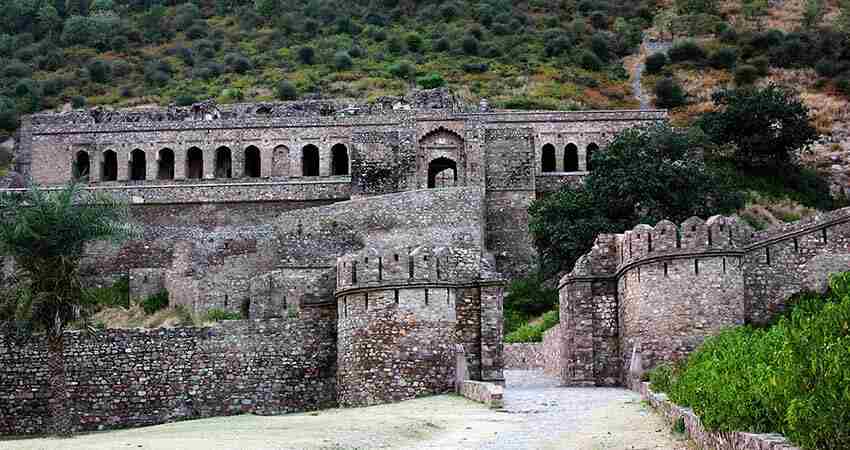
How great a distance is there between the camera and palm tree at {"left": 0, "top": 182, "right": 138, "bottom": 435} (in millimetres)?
28844

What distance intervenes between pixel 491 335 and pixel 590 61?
250 feet

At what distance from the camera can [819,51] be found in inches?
3723

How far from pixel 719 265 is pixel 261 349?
9575 mm

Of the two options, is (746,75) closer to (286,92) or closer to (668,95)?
(668,95)

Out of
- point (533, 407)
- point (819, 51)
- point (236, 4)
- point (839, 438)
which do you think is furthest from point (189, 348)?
point (236, 4)

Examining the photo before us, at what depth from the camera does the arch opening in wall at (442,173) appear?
57781mm

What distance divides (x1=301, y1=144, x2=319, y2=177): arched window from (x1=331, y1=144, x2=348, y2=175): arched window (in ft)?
2.74

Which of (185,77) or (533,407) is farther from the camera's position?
(185,77)

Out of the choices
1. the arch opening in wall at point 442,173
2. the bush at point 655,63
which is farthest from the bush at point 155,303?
the bush at point 655,63

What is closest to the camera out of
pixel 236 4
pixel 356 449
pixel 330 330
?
pixel 356 449

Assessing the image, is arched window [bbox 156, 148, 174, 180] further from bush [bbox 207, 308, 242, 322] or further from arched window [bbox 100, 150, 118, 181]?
bush [bbox 207, 308, 242, 322]

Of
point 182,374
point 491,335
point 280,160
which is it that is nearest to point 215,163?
point 280,160

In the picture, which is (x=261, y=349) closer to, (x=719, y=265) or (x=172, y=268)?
(x=719, y=265)

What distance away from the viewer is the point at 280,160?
2445 inches
